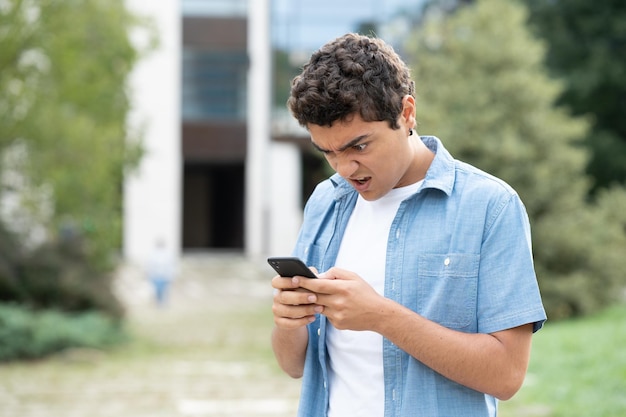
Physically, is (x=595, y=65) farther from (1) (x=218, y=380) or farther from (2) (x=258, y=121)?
(1) (x=218, y=380)

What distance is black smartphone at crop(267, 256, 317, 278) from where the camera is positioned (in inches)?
89.7

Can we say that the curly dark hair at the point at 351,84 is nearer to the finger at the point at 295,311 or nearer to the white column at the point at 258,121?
the finger at the point at 295,311

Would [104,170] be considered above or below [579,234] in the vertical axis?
above

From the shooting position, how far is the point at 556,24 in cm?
2917

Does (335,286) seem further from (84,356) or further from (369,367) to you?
(84,356)

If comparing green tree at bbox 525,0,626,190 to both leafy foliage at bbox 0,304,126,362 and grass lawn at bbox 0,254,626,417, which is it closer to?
grass lawn at bbox 0,254,626,417

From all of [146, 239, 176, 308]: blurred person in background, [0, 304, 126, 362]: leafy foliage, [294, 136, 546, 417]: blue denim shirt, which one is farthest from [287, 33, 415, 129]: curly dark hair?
[146, 239, 176, 308]: blurred person in background

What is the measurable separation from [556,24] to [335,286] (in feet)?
93.4

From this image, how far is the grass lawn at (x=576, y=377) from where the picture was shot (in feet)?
25.5

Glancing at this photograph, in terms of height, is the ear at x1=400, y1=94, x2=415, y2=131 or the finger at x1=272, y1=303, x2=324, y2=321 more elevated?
the ear at x1=400, y1=94, x2=415, y2=131

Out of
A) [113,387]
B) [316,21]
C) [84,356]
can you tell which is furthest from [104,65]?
[316,21]

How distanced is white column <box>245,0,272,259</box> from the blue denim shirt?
36.9m

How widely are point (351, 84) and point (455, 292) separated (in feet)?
1.87

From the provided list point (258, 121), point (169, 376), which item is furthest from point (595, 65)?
point (169, 376)
